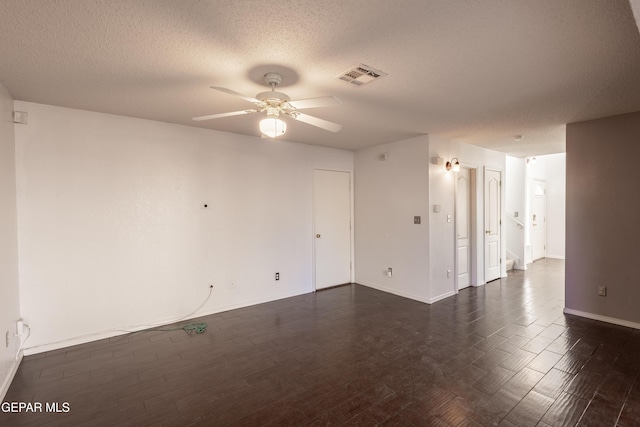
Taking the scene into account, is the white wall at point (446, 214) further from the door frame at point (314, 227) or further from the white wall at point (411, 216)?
the door frame at point (314, 227)

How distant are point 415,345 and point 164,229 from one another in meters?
3.30

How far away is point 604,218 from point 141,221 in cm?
576

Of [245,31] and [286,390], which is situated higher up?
[245,31]

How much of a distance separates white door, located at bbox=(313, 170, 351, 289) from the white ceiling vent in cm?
276

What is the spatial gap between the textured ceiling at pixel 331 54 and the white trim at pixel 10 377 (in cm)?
251

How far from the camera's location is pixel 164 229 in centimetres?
378

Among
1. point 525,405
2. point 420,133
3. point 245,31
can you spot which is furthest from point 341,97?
point 525,405

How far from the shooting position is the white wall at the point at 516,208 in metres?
6.82

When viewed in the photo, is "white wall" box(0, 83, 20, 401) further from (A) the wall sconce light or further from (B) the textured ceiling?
(A) the wall sconce light

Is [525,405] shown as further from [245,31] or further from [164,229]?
[164,229]

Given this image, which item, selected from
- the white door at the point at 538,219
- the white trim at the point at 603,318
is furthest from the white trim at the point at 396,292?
the white door at the point at 538,219

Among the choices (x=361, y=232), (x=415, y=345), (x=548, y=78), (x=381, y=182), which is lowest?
(x=415, y=345)

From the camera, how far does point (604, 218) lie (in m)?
3.69

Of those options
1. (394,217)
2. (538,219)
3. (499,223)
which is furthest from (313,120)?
(538,219)
